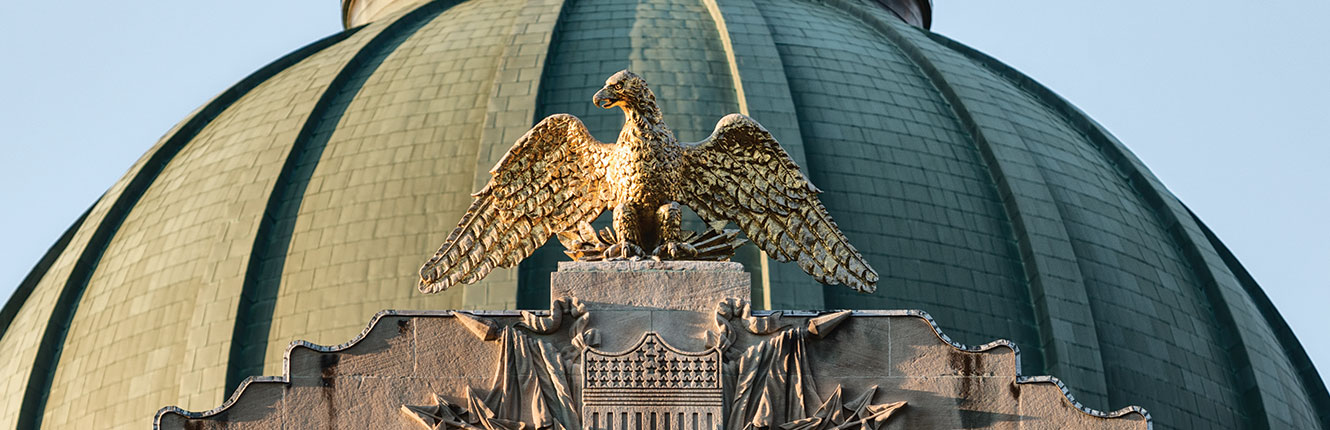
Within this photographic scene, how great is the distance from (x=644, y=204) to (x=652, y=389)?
2.14 metres

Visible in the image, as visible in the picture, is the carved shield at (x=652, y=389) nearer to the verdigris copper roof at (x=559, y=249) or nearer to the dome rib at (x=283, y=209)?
the verdigris copper roof at (x=559, y=249)

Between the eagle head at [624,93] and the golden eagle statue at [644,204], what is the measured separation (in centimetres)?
11

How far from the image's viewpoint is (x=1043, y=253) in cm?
4834

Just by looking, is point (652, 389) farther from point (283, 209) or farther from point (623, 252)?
point (283, 209)

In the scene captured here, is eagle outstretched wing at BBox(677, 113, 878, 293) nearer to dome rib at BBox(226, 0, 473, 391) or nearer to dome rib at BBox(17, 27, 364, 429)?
dome rib at BBox(226, 0, 473, 391)

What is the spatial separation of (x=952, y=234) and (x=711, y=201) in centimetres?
1541

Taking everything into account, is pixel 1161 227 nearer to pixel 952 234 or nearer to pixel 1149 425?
pixel 952 234

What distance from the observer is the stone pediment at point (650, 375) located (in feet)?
104

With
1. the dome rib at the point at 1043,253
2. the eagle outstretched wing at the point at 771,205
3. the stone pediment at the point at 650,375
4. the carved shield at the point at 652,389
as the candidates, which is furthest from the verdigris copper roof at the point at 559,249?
the carved shield at the point at 652,389

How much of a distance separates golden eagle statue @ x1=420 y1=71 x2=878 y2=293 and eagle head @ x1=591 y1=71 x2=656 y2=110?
111mm

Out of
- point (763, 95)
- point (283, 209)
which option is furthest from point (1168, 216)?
point (283, 209)

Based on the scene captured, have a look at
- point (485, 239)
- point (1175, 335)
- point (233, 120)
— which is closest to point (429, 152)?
point (233, 120)

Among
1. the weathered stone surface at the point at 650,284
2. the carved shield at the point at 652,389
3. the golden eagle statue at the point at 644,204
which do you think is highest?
the golden eagle statue at the point at 644,204

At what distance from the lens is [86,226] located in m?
52.6
